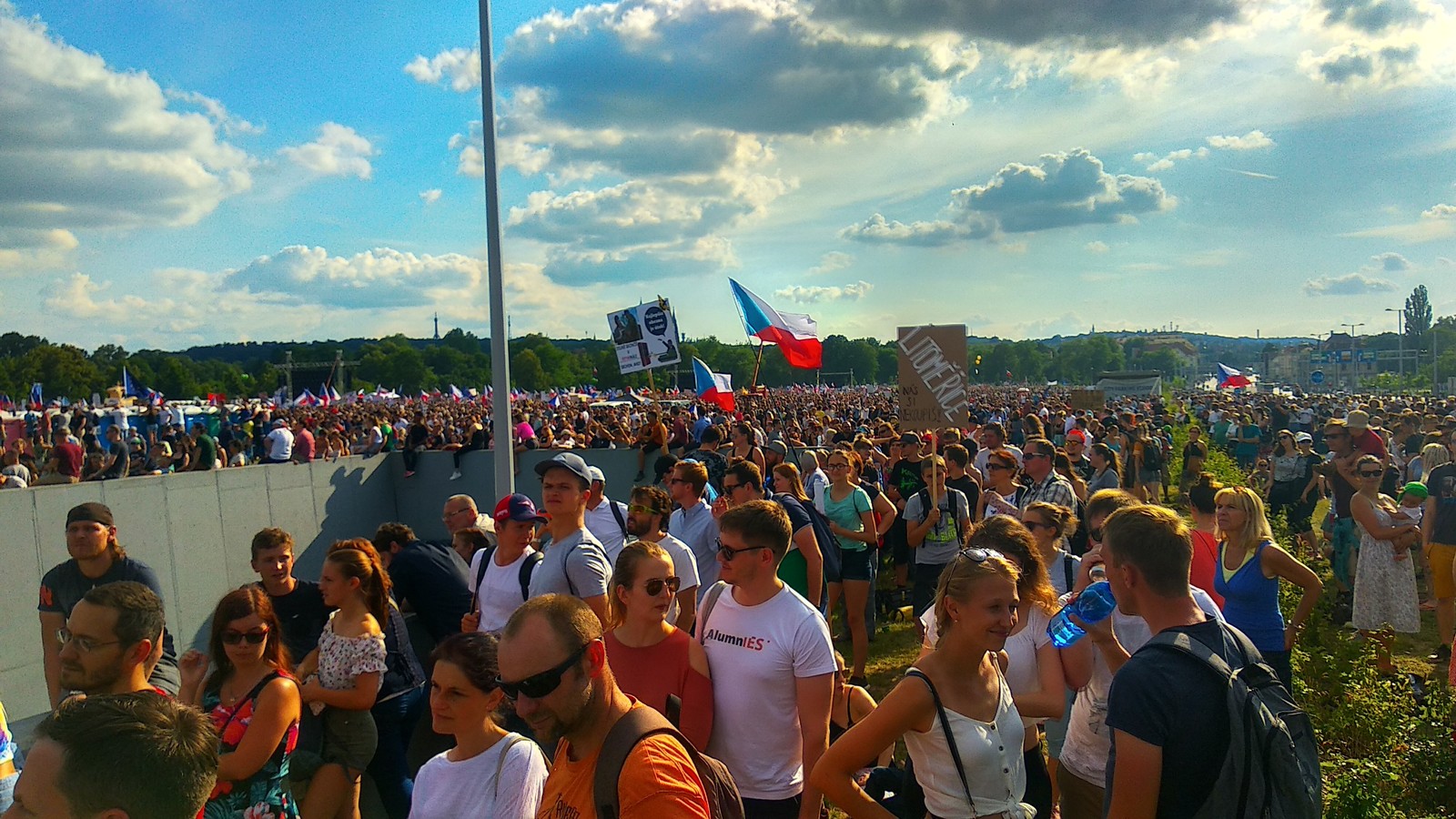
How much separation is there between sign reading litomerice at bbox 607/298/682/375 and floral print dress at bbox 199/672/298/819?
1268 cm

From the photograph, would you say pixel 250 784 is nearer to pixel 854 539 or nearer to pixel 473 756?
pixel 473 756

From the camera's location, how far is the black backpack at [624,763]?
2129mm

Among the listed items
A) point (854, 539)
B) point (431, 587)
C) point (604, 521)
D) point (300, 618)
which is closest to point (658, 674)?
point (300, 618)

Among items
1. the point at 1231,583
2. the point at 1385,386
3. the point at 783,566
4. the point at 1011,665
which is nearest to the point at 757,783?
the point at 1011,665

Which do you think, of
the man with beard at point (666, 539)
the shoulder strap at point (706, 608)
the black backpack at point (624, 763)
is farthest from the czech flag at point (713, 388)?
the black backpack at point (624, 763)

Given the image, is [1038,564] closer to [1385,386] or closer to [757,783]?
[757,783]

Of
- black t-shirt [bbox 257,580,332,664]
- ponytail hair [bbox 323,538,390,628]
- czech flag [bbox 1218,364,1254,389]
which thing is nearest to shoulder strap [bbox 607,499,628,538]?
black t-shirt [bbox 257,580,332,664]

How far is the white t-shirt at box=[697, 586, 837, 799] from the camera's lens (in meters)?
3.42

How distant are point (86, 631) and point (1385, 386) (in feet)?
299

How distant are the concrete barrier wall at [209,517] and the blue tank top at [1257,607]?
6153 mm

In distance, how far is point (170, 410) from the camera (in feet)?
93.8

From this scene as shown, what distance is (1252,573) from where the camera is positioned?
17.3ft

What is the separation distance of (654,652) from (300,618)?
212cm

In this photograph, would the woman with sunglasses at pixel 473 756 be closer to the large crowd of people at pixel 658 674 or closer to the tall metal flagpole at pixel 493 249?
the large crowd of people at pixel 658 674
